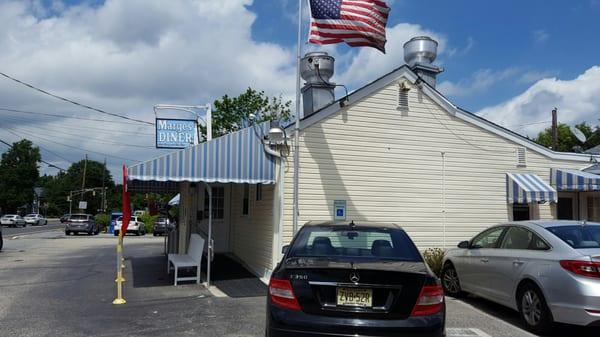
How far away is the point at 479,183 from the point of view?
12.4 m

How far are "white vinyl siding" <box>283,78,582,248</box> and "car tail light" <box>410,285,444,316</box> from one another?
20.7ft

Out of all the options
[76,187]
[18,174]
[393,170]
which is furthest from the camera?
[76,187]

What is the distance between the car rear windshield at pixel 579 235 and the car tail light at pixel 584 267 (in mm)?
390

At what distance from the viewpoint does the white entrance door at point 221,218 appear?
14.9 meters

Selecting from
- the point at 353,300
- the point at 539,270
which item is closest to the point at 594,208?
the point at 539,270

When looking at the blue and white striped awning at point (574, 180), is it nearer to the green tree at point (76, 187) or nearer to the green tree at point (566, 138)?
the green tree at point (566, 138)

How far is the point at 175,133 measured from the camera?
543 inches

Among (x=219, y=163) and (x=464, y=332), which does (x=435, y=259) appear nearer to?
(x=464, y=332)

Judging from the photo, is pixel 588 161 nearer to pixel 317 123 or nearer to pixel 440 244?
pixel 440 244

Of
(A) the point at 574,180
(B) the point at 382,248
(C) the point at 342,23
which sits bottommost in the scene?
(B) the point at 382,248

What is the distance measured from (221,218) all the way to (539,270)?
10.2 metres

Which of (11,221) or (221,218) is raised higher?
(221,218)

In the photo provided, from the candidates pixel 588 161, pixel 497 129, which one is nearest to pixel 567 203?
pixel 588 161

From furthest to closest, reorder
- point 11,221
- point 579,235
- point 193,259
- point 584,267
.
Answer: point 11,221 → point 193,259 → point 579,235 → point 584,267
